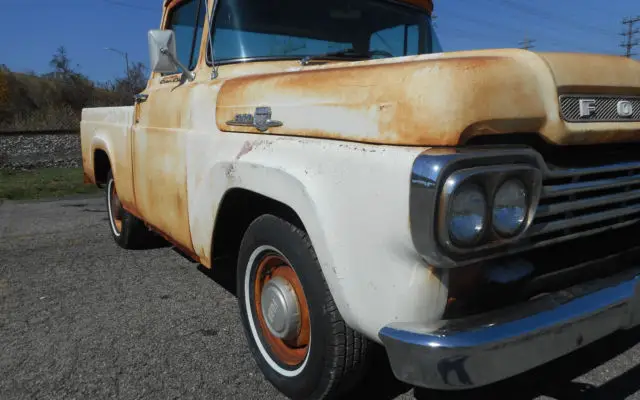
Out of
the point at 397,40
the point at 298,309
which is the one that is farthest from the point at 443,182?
the point at 397,40

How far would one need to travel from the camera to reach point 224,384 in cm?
247

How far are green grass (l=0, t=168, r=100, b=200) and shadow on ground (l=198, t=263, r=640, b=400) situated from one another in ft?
24.3

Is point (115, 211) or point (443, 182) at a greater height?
point (443, 182)

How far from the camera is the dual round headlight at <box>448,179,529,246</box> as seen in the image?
1.52 meters

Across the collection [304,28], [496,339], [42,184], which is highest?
[304,28]

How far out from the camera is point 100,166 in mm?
5109

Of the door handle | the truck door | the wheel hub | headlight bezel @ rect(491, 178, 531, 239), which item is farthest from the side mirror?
headlight bezel @ rect(491, 178, 531, 239)

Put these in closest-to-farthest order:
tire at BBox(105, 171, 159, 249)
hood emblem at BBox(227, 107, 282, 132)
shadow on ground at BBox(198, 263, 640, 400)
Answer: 1. hood emblem at BBox(227, 107, 282, 132)
2. shadow on ground at BBox(198, 263, 640, 400)
3. tire at BBox(105, 171, 159, 249)

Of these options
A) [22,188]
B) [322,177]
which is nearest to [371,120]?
[322,177]

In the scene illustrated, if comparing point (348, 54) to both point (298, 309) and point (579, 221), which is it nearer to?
point (298, 309)

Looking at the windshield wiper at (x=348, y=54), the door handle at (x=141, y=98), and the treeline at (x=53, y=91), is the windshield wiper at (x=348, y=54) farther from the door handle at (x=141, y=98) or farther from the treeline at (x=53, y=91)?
the treeline at (x=53, y=91)

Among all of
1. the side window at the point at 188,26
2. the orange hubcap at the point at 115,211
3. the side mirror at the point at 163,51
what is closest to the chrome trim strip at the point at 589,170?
the side mirror at the point at 163,51

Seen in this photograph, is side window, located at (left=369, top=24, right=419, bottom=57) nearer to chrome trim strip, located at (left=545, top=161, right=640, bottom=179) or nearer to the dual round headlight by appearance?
chrome trim strip, located at (left=545, top=161, right=640, bottom=179)

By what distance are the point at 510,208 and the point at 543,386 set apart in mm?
1203
